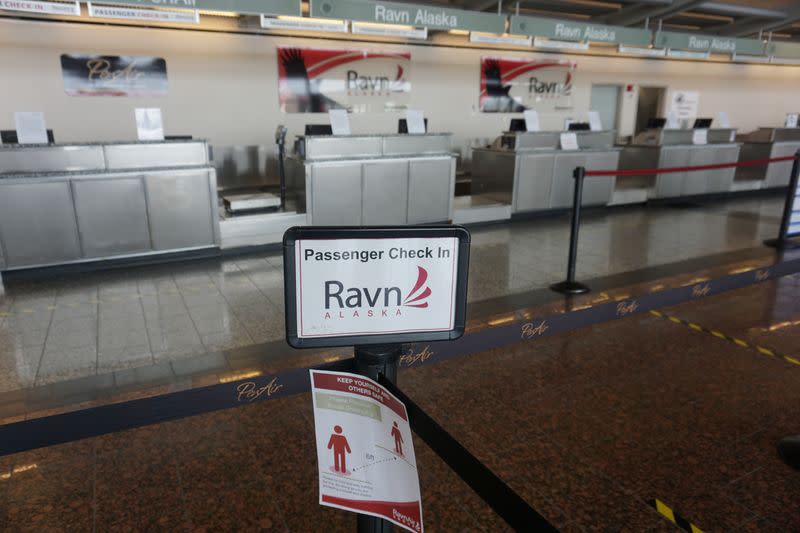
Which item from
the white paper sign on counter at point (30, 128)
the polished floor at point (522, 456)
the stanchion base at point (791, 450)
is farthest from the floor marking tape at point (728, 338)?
the white paper sign on counter at point (30, 128)

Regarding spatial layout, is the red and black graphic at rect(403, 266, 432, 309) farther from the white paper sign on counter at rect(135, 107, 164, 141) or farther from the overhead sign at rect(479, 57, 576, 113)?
the overhead sign at rect(479, 57, 576, 113)

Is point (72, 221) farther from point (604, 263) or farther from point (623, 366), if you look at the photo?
point (604, 263)

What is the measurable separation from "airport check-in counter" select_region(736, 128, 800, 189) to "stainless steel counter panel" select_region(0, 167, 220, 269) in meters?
10.8

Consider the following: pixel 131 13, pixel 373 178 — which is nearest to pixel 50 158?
pixel 131 13

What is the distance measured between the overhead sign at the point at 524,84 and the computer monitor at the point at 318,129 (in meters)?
5.55

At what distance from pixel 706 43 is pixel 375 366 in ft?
40.2

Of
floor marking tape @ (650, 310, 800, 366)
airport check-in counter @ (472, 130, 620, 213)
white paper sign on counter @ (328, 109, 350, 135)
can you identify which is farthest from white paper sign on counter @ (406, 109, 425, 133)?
floor marking tape @ (650, 310, 800, 366)

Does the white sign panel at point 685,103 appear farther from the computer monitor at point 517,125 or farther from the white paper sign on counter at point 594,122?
the computer monitor at point 517,125

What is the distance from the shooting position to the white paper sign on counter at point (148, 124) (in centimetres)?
561

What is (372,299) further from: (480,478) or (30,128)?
(30,128)

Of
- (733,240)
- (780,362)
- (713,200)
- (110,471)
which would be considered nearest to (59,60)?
(110,471)

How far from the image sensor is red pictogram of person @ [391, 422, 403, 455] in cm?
109

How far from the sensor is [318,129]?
272 inches

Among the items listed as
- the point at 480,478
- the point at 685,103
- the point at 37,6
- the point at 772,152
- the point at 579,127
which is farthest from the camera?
the point at 685,103
